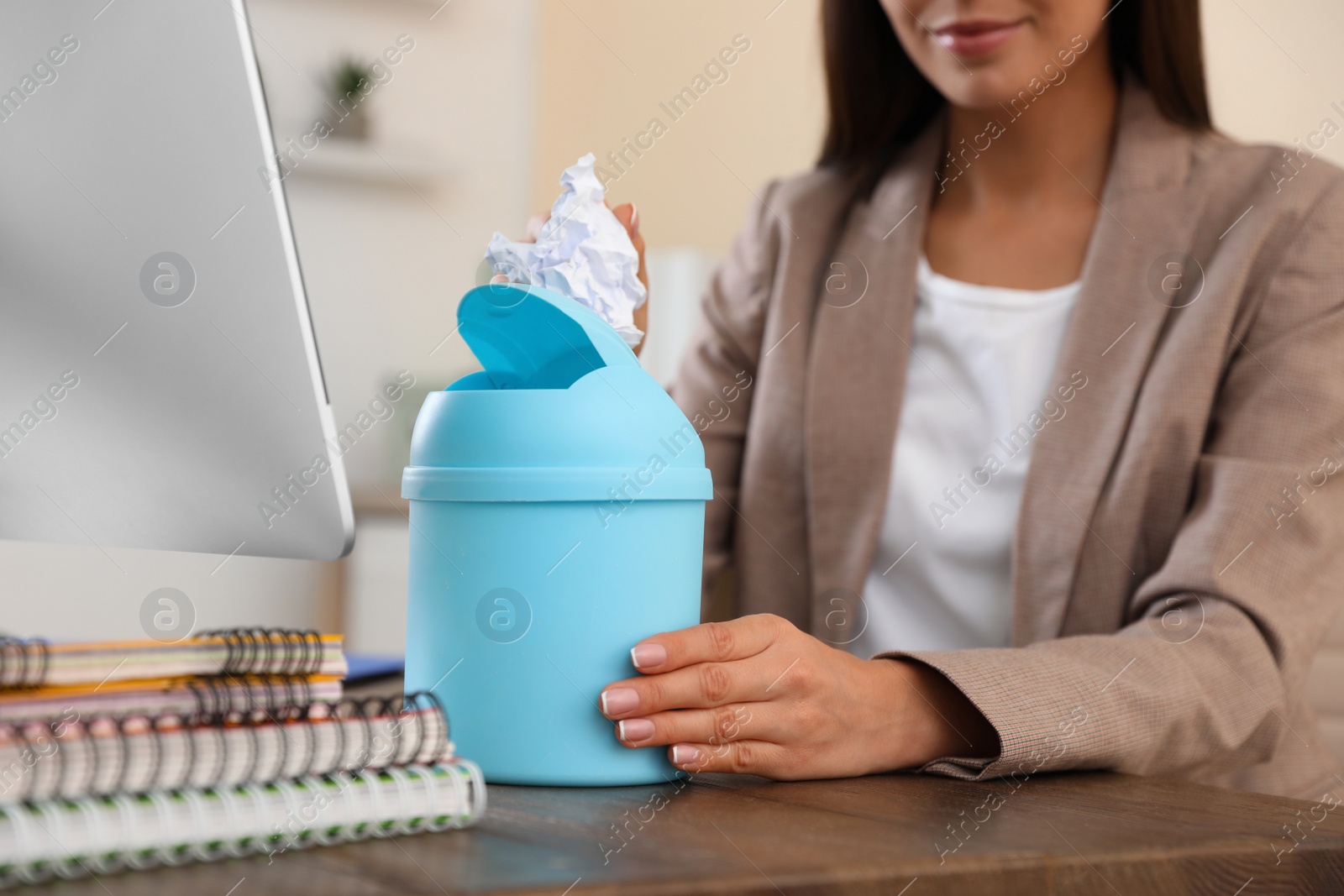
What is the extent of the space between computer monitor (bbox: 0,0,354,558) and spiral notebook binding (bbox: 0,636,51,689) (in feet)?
0.40

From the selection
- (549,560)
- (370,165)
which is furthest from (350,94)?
(549,560)

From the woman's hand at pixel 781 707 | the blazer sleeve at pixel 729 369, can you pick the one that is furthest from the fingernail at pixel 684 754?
the blazer sleeve at pixel 729 369

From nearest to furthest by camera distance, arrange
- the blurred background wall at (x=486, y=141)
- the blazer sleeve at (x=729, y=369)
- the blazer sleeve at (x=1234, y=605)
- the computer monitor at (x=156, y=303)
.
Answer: the computer monitor at (x=156, y=303) → the blazer sleeve at (x=1234, y=605) → the blazer sleeve at (x=729, y=369) → the blurred background wall at (x=486, y=141)

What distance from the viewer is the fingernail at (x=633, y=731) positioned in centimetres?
60

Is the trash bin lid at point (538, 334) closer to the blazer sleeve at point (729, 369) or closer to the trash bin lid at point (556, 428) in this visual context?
the trash bin lid at point (556, 428)

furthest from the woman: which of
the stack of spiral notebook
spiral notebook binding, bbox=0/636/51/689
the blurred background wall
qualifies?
the blurred background wall

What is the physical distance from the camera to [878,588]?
1279 millimetres

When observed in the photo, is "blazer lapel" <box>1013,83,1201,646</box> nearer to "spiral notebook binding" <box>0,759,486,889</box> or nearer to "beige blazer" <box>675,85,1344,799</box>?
"beige blazer" <box>675,85,1344,799</box>

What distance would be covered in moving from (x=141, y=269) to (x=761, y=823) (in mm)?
394

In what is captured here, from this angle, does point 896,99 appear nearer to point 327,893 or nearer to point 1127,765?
point 1127,765

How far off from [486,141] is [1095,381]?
7.03 feet

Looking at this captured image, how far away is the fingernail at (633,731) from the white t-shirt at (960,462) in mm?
677

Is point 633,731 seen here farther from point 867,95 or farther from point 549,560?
point 867,95

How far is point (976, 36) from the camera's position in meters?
1.16
